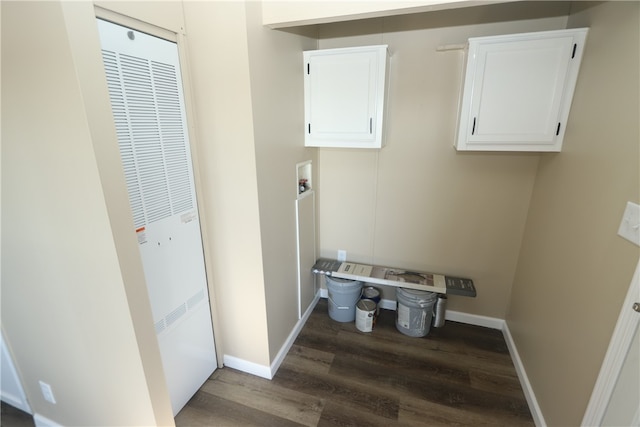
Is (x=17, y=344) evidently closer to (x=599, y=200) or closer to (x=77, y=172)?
(x=77, y=172)

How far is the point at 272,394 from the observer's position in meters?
1.93

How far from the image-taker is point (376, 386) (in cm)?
198

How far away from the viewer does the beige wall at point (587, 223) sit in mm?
1204

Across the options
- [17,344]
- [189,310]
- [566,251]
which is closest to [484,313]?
[566,251]

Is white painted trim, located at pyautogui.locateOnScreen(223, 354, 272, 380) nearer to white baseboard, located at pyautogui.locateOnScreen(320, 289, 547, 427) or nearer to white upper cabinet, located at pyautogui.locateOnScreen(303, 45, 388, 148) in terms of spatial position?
white baseboard, located at pyautogui.locateOnScreen(320, 289, 547, 427)

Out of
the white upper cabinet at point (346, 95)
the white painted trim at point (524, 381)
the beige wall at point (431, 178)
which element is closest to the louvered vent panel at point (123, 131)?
the white upper cabinet at point (346, 95)

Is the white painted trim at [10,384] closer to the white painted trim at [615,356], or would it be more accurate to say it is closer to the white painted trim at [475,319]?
the white painted trim at [615,356]

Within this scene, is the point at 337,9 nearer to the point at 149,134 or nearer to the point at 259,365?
the point at 149,134

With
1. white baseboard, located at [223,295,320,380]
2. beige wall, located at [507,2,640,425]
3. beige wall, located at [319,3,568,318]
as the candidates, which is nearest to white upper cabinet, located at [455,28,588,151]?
beige wall, located at [507,2,640,425]

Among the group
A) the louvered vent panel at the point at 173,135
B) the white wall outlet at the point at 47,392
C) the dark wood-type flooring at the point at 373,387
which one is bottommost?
the dark wood-type flooring at the point at 373,387

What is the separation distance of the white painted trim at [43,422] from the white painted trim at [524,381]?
264 cm

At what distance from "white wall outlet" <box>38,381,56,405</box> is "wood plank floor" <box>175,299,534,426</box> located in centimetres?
64

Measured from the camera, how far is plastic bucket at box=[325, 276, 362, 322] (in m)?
2.51

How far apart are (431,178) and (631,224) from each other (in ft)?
4.16
